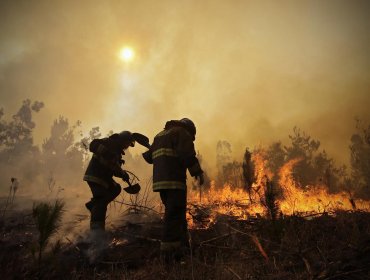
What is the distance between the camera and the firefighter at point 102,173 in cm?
529

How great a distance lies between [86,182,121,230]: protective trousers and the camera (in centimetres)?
518

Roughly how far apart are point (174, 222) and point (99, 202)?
1905 mm

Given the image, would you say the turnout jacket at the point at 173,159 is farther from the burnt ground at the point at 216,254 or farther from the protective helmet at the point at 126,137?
the protective helmet at the point at 126,137

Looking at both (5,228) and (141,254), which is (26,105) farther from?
(141,254)

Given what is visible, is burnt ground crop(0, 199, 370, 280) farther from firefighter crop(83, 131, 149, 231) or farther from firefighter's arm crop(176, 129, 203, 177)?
firefighter's arm crop(176, 129, 203, 177)

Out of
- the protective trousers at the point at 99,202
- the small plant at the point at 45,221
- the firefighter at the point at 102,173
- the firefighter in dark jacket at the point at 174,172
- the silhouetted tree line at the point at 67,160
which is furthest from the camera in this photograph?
the silhouetted tree line at the point at 67,160

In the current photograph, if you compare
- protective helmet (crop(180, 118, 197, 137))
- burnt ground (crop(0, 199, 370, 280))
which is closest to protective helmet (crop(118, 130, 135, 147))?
protective helmet (crop(180, 118, 197, 137))

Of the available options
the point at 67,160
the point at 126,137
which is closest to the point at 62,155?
the point at 67,160

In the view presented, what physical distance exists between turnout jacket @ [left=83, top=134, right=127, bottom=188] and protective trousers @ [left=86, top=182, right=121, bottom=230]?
11cm

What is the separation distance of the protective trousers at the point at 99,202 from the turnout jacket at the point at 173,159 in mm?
1379

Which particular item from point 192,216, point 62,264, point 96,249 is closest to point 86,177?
point 96,249

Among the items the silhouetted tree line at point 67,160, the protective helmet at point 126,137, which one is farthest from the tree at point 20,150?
the protective helmet at point 126,137

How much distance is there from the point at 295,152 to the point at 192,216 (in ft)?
169

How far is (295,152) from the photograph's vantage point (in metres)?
53.2
